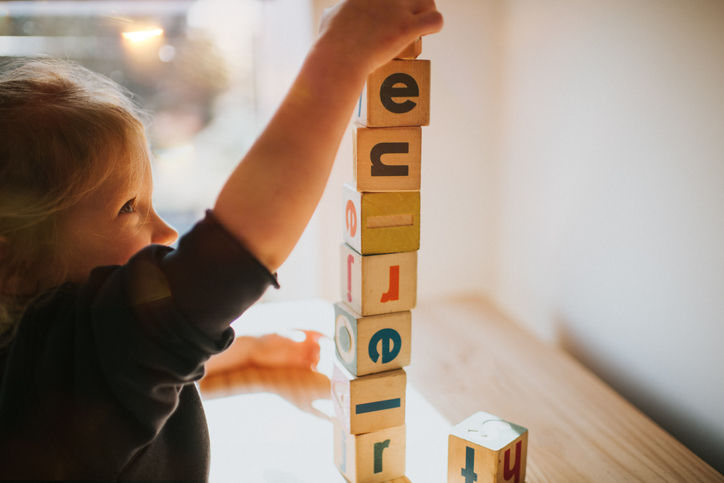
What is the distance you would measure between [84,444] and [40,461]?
0.11 feet

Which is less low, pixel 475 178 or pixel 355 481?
pixel 475 178

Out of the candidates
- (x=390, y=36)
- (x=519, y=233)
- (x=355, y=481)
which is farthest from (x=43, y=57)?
(x=519, y=233)

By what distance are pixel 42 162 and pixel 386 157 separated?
34 centimetres

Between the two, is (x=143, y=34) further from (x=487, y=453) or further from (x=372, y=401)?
(x=487, y=453)

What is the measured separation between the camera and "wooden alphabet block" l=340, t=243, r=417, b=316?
0.68 metres

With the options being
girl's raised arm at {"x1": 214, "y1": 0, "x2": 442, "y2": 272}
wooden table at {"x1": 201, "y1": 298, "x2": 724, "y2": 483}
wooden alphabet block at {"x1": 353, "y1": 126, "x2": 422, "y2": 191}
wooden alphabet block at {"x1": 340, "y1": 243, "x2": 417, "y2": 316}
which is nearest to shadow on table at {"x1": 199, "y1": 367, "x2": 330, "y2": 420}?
wooden table at {"x1": 201, "y1": 298, "x2": 724, "y2": 483}

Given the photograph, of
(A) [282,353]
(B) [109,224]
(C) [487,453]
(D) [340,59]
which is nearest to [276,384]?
(A) [282,353]

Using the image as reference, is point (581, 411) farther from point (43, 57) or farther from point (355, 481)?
point (43, 57)

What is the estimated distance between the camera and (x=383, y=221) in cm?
69

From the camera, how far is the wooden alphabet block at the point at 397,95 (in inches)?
25.1

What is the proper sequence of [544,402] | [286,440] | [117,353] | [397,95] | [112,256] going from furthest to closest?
[544,402] < [286,440] < [397,95] < [112,256] < [117,353]

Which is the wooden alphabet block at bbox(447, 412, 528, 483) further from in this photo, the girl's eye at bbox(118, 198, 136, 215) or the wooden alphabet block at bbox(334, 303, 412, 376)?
the girl's eye at bbox(118, 198, 136, 215)

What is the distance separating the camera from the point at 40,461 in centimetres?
45

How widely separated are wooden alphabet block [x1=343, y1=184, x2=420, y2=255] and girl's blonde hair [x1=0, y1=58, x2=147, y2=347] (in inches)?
9.8
